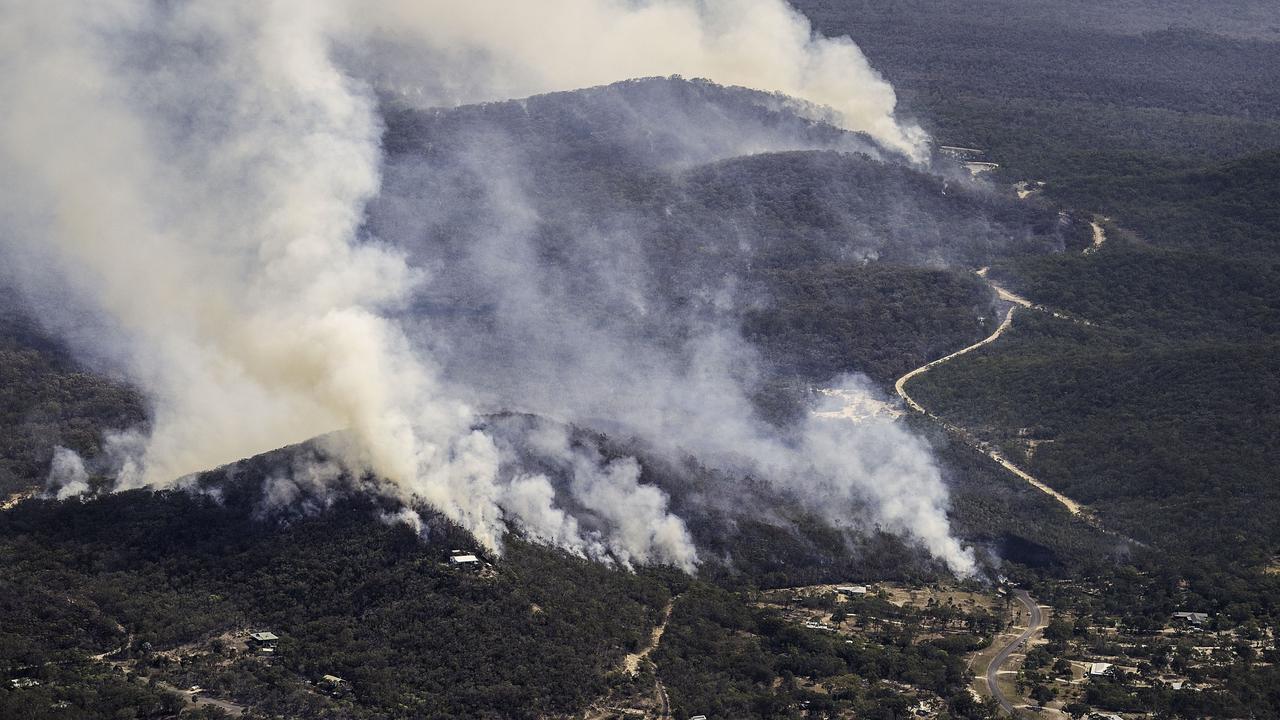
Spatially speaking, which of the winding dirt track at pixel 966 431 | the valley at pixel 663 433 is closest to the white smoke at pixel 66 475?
the valley at pixel 663 433

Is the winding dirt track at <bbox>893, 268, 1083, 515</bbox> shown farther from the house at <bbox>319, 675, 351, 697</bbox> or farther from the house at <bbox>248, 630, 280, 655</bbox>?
the house at <bbox>248, 630, 280, 655</bbox>

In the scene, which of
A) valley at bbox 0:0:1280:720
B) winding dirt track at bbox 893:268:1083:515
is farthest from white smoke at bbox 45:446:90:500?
winding dirt track at bbox 893:268:1083:515

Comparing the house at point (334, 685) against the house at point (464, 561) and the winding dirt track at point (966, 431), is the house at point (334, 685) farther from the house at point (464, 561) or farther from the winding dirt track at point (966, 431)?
the winding dirt track at point (966, 431)

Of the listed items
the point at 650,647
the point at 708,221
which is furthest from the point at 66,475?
the point at 708,221

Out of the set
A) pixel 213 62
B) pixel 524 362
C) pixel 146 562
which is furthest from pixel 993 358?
pixel 146 562

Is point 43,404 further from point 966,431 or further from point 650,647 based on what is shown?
point 966,431

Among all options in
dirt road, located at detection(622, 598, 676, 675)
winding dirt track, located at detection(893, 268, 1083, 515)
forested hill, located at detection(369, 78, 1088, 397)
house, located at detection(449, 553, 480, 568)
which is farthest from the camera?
forested hill, located at detection(369, 78, 1088, 397)
